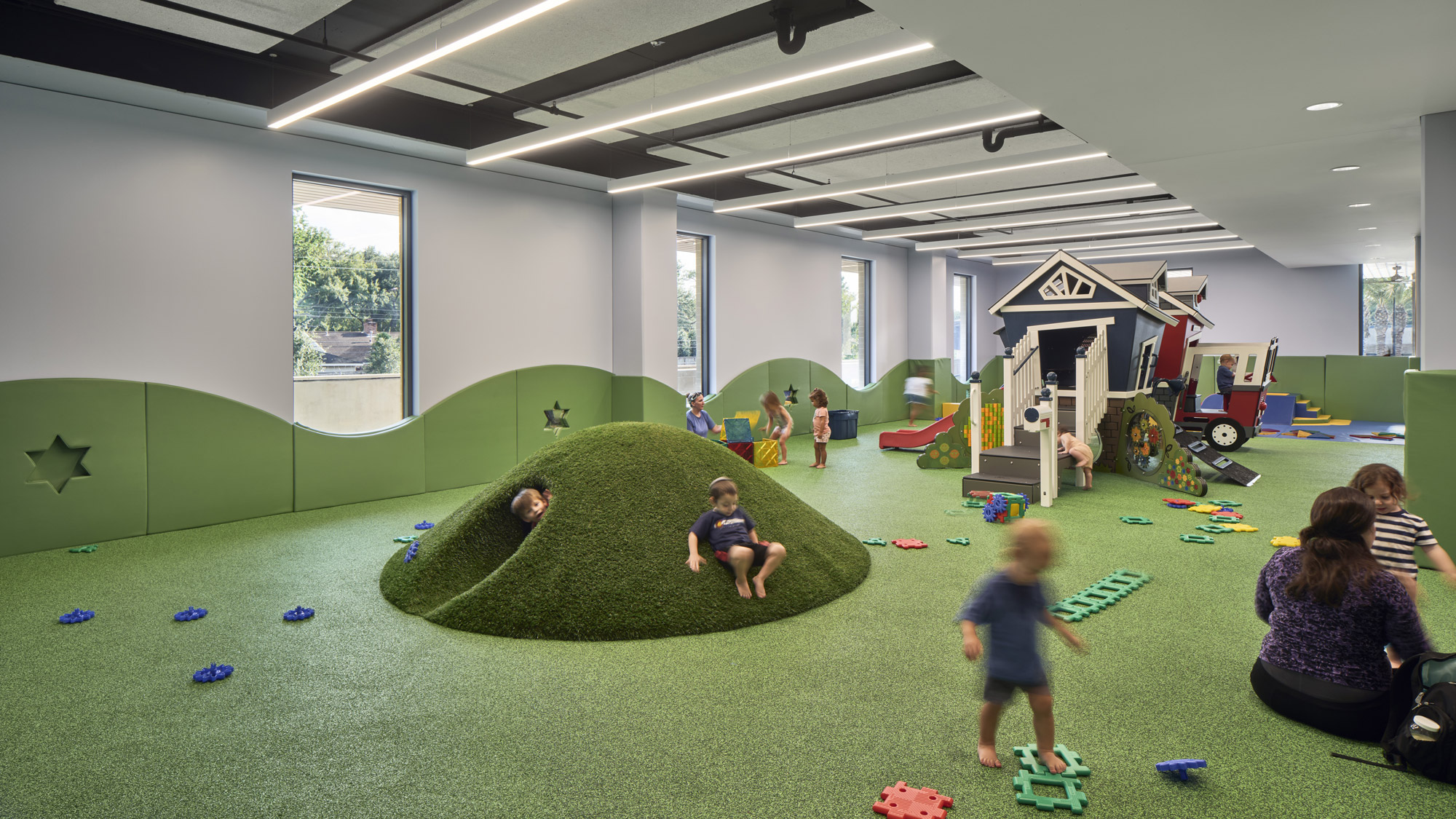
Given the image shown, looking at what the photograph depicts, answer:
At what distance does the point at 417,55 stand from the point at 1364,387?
19.1 metres

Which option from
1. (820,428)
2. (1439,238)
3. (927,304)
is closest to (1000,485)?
(820,428)

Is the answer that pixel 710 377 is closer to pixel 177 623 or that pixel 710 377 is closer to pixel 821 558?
pixel 821 558

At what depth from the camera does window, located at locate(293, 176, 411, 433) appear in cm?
814

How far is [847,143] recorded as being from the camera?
7.66 metres

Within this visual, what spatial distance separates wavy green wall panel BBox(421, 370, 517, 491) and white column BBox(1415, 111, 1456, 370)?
8.82 metres

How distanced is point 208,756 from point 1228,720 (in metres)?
4.14

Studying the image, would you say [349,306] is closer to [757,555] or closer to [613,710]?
[757,555]

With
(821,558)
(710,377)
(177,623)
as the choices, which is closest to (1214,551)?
(821,558)

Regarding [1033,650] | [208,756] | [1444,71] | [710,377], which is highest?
[1444,71]

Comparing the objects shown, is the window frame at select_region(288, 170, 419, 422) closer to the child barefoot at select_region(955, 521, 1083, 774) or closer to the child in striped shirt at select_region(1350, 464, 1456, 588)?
the child barefoot at select_region(955, 521, 1083, 774)

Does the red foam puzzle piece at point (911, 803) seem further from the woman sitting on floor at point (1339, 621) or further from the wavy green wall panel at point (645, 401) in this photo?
the wavy green wall panel at point (645, 401)

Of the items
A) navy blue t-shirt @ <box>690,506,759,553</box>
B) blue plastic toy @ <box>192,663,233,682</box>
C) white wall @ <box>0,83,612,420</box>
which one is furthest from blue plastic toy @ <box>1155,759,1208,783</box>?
white wall @ <box>0,83,612,420</box>

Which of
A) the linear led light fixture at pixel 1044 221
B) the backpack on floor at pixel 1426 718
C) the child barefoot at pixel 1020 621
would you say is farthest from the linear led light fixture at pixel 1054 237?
the child barefoot at pixel 1020 621

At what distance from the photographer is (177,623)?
185 inches
